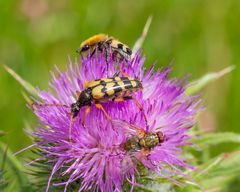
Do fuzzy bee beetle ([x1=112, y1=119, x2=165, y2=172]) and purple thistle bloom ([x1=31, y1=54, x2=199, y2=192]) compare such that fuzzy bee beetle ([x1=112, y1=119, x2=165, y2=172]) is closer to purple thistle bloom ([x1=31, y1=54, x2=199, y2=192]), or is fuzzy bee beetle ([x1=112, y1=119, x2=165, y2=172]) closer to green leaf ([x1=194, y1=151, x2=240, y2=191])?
purple thistle bloom ([x1=31, y1=54, x2=199, y2=192])

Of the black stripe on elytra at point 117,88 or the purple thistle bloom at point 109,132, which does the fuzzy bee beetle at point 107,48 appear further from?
the black stripe on elytra at point 117,88

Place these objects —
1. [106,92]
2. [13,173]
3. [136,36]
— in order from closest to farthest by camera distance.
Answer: [106,92]
[13,173]
[136,36]

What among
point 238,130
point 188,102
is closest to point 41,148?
point 188,102

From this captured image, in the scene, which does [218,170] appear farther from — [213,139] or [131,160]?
[131,160]

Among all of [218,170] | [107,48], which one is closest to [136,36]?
[107,48]

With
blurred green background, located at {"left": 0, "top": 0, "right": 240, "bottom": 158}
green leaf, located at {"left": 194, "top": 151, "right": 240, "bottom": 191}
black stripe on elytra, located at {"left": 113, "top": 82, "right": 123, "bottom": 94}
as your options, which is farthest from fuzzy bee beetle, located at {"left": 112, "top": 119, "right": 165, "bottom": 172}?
blurred green background, located at {"left": 0, "top": 0, "right": 240, "bottom": 158}

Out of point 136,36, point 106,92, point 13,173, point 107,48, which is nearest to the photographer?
point 106,92
